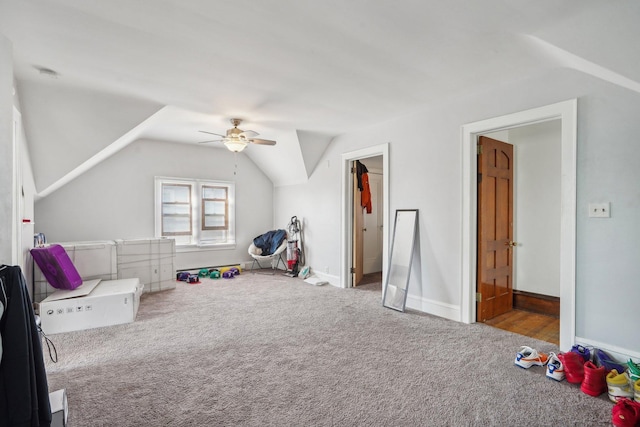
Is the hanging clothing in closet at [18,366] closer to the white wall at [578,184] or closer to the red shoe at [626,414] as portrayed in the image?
the red shoe at [626,414]

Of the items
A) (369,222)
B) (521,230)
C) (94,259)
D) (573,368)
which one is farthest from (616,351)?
(94,259)

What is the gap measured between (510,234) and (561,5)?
278 cm

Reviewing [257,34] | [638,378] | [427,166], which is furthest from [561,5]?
[638,378]

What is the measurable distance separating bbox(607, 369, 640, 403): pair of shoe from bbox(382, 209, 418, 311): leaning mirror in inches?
79.7

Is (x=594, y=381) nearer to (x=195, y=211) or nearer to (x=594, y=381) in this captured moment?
(x=594, y=381)

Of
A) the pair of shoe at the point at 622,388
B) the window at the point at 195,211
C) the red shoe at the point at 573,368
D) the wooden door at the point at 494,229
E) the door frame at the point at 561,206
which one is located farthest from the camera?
the window at the point at 195,211

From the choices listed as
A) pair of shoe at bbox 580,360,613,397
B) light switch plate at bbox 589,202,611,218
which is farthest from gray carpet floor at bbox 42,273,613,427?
light switch plate at bbox 589,202,611,218

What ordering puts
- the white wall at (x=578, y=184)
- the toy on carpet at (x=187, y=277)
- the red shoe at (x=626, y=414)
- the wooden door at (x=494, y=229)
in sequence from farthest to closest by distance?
the toy on carpet at (x=187, y=277), the wooden door at (x=494, y=229), the white wall at (x=578, y=184), the red shoe at (x=626, y=414)

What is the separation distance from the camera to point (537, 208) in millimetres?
4207

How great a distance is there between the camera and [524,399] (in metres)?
2.14

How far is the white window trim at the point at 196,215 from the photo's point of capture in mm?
5832

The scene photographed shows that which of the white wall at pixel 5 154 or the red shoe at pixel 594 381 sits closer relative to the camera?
the white wall at pixel 5 154

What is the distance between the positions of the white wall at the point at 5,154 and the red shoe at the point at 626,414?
3.63 meters

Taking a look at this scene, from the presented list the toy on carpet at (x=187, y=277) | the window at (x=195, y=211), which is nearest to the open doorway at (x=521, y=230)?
the toy on carpet at (x=187, y=277)
